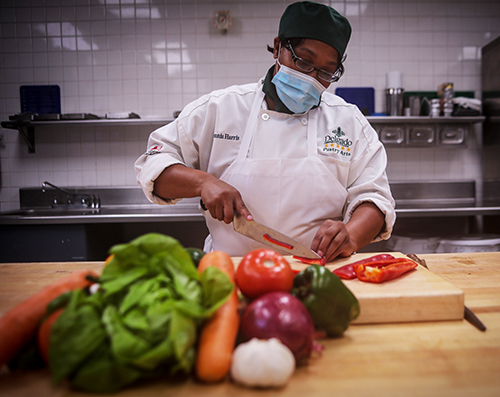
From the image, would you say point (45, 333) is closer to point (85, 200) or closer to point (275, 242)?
point (275, 242)

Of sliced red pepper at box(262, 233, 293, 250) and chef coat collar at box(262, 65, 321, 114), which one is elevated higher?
chef coat collar at box(262, 65, 321, 114)

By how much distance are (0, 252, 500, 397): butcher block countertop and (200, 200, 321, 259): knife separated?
1.10 ft

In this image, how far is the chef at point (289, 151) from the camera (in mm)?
1395

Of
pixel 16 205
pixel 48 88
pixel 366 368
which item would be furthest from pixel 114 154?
pixel 366 368

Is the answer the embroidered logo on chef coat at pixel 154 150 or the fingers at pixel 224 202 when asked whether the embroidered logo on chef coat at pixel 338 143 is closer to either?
the fingers at pixel 224 202

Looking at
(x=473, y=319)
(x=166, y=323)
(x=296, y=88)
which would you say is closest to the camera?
(x=166, y=323)

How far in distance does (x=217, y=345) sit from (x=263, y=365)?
0.28 feet

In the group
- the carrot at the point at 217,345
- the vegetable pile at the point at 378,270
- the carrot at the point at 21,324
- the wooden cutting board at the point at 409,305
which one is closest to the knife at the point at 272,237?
the vegetable pile at the point at 378,270

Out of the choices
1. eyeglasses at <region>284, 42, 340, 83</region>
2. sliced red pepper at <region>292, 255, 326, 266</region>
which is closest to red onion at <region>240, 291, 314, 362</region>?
sliced red pepper at <region>292, 255, 326, 266</region>

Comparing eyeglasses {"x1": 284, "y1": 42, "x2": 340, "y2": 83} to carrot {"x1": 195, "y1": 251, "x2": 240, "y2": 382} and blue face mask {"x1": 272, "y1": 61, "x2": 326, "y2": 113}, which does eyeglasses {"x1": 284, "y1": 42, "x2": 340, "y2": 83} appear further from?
carrot {"x1": 195, "y1": 251, "x2": 240, "y2": 382}

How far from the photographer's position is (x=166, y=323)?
59 centimetres

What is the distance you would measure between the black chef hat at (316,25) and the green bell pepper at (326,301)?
3.02ft

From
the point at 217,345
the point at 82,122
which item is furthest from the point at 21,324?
the point at 82,122

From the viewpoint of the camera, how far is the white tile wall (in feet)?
10.9
